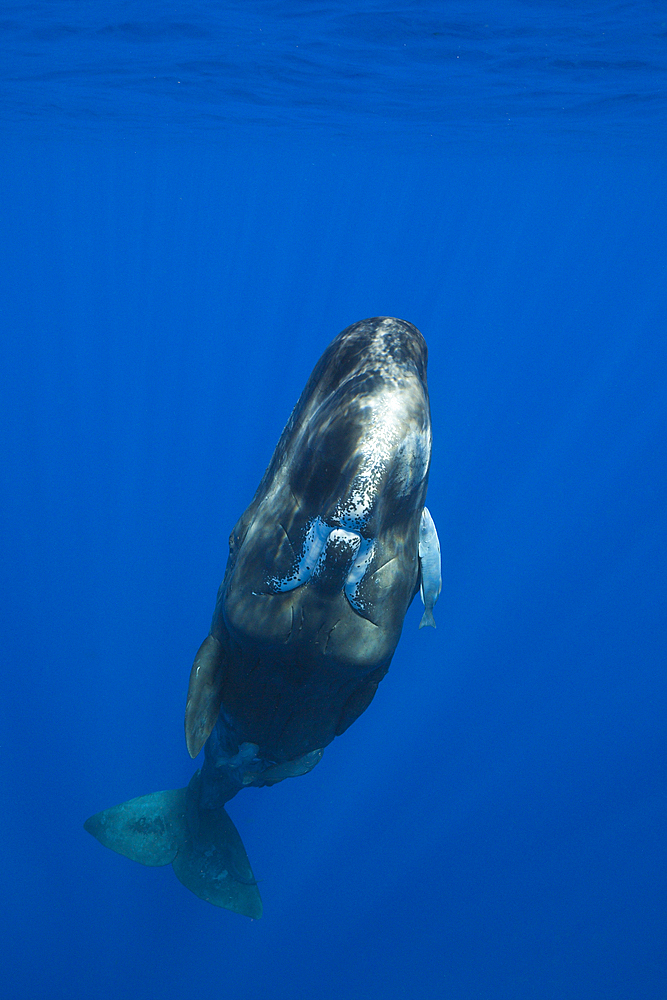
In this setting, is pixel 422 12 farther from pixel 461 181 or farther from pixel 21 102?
pixel 461 181

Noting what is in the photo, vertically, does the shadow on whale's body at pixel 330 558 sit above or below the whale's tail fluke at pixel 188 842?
above

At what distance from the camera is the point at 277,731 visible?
3.51m

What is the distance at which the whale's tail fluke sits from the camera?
220 inches

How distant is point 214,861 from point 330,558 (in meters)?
4.41

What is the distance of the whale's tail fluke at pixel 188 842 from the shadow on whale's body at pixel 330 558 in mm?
2600

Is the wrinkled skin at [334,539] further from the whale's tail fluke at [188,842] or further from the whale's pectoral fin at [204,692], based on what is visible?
the whale's tail fluke at [188,842]

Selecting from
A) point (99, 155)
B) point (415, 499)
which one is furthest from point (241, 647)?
point (99, 155)

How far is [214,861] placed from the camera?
569cm

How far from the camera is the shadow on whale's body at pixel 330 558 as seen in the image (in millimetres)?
2576

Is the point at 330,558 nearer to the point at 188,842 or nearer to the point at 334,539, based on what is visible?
the point at 334,539

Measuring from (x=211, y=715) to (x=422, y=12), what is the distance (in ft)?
44.1

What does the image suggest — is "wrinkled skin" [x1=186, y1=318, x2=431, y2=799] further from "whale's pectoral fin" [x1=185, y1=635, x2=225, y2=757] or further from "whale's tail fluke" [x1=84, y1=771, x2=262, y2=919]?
"whale's tail fluke" [x1=84, y1=771, x2=262, y2=919]

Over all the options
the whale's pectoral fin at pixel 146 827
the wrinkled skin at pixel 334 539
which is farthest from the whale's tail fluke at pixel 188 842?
the wrinkled skin at pixel 334 539

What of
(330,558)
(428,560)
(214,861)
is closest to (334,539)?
(330,558)
